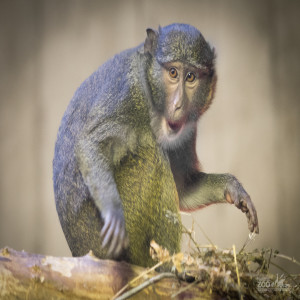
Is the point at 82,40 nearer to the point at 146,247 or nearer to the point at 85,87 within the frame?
the point at 85,87

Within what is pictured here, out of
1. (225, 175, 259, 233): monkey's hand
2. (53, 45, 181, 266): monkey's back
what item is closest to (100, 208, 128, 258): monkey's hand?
(53, 45, 181, 266): monkey's back

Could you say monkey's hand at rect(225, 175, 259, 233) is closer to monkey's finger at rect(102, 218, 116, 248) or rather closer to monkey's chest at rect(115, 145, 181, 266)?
monkey's chest at rect(115, 145, 181, 266)

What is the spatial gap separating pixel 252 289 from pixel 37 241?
1.68 m

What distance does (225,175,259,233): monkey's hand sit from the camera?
3.01 meters

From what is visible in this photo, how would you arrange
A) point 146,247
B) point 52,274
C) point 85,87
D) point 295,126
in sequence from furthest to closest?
point 295,126 < point 85,87 < point 146,247 < point 52,274

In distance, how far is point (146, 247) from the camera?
9.05 feet

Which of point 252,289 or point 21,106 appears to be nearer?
point 252,289

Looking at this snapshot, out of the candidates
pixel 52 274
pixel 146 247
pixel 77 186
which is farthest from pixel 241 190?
pixel 52 274

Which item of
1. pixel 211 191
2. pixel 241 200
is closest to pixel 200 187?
pixel 211 191

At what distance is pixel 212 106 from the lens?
121 inches

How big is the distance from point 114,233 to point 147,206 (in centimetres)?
35

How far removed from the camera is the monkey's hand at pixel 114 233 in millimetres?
2504

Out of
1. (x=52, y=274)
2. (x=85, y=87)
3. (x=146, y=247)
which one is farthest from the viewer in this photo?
(x=85, y=87)

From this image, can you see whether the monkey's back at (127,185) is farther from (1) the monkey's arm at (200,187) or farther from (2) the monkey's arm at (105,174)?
(1) the monkey's arm at (200,187)
